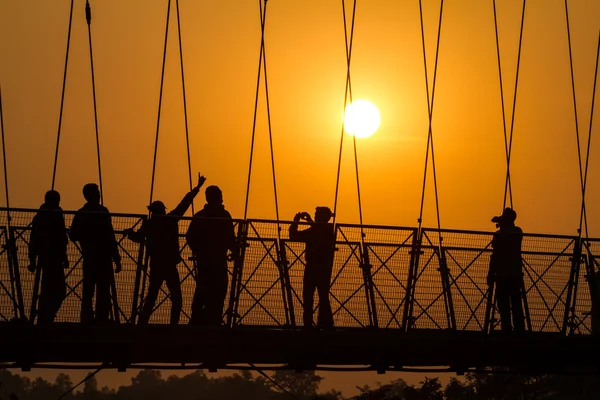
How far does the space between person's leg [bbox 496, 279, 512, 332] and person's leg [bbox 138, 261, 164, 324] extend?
4.98m

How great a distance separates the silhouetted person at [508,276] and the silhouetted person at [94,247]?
5.47 meters

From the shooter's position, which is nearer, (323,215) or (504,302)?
(323,215)

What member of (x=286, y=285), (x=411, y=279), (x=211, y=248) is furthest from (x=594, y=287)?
(x=211, y=248)

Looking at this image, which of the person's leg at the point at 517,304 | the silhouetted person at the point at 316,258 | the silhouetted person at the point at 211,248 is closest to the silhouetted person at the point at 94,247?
the silhouetted person at the point at 211,248

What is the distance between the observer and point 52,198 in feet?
57.0

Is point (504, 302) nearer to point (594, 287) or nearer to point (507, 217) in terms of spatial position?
point (507, 217)

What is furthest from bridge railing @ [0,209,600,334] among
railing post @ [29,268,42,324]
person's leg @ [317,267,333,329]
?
person's leg @ [317,267,333,329]

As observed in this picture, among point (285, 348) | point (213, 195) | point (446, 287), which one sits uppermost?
point (213, 195)

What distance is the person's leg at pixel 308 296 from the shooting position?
1792 cm

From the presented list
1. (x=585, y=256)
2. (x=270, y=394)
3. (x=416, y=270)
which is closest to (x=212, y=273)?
(x=416, y=270)

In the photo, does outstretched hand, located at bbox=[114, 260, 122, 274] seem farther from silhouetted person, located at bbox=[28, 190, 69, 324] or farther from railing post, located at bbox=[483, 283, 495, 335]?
railing post, located at bbox=[483, 283, 495, 335]

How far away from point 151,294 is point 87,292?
84 centimetres

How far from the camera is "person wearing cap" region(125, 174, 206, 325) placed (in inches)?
679

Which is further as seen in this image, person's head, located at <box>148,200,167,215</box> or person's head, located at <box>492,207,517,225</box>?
person's head, located at <box>492,207,517,225</box>
